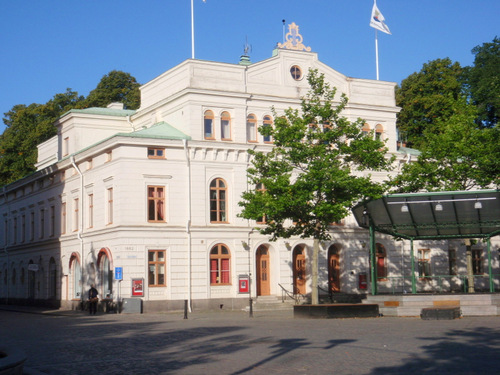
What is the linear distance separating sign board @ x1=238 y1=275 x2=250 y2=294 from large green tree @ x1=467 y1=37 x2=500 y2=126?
1113 inches

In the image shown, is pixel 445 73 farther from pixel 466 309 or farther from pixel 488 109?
pixel 466 309

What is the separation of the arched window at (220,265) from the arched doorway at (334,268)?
7365 mm

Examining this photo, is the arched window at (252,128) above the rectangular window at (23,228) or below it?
above

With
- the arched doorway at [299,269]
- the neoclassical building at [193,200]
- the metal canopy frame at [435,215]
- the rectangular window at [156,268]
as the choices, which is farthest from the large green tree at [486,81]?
the rectangular window at [156,268]

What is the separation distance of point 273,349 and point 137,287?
23422mm

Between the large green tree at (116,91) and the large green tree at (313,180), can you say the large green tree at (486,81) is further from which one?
the large green tree at (116,91)

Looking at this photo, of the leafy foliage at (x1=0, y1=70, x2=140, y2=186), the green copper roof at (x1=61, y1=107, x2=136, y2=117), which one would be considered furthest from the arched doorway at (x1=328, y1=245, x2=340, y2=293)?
the leafy foliage at (x1=0, y1=70, x2=140, y2=186)

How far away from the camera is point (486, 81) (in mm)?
62719

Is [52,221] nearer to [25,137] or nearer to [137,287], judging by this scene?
[137,287]

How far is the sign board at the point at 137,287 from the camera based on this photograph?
40688mm

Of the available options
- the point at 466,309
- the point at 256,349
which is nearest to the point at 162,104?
the point at 466,309

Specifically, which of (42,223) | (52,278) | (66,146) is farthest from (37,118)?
(52,278)

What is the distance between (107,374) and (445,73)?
56.7 metres

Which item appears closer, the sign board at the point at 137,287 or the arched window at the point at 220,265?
the sign board at the point at 137,287
